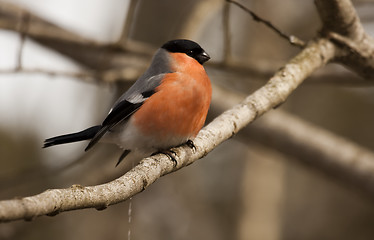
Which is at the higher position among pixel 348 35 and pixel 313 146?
pixel 348 35

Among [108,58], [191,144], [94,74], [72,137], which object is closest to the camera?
[191,144]

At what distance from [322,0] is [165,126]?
126 cm

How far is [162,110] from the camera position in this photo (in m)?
2.89

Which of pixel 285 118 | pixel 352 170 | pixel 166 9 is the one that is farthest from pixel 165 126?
pixel 166 9

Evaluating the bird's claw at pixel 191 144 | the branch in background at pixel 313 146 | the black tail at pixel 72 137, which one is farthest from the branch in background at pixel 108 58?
the bird's claw at pixel 191 144

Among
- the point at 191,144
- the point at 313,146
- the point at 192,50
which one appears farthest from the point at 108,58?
the point at 191,144

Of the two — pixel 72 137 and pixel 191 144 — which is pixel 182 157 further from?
pixel 72 137

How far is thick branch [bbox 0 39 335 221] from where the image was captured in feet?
4.66

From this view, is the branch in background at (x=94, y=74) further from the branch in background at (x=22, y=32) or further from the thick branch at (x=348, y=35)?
the thick branch at (x=348, y=35)

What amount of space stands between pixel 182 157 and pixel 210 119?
103 inches

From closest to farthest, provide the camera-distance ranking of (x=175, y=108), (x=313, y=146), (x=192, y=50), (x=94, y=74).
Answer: (x=175, y=108) < (x=192, y=50) < (x=94, y=74) < (x=313, y=146)

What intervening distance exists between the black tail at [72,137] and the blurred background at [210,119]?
0.71m

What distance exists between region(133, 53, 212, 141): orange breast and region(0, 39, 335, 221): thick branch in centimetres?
31

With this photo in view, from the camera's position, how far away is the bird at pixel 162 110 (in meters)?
2.88
